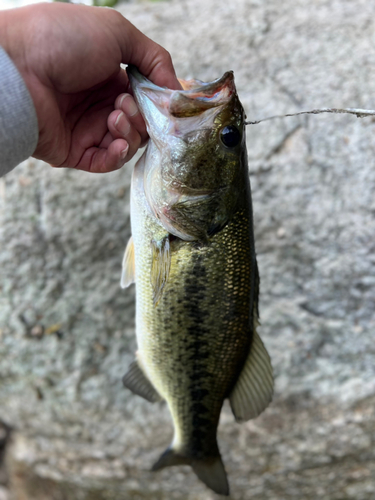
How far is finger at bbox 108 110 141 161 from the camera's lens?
3.96ft

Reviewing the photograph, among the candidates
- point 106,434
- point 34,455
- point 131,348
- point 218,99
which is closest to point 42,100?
point 218,99

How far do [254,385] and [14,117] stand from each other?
127cm

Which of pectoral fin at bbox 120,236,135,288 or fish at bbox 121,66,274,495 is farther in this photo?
pectoral fin at bbox 120,236,135,288

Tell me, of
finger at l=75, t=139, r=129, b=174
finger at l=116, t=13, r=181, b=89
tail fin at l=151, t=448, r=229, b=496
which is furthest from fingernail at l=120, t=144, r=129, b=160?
tail fin at l=151, t=448, r=229, b=496

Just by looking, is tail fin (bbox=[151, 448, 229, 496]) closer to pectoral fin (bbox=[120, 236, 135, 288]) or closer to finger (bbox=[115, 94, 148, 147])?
pectoral fin (bbox=[120, 236, 135, 288])

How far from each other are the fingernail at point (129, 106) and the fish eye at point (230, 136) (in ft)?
1.06

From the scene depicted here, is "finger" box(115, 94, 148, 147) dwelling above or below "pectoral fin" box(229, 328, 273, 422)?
above

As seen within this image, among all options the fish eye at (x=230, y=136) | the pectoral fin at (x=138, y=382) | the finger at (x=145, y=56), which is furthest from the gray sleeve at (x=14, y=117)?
the pectoral fin at (x=138, y=382)

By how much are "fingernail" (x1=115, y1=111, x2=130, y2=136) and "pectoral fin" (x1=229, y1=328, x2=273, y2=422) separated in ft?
2.94

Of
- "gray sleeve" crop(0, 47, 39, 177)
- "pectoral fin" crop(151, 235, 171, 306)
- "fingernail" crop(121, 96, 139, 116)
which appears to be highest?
"gray sleeve" crop(0, 47, 39, 177)

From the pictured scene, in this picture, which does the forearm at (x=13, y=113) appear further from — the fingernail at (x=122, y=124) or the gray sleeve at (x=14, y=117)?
the fingernail at (x=122, y=124)

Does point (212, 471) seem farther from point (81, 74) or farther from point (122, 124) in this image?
point (81, 74)

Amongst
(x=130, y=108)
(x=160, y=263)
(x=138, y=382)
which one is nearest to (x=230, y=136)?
(x=130, y=108)

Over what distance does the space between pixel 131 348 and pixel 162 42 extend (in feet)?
6.23
